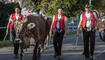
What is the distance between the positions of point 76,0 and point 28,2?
532 centimetres

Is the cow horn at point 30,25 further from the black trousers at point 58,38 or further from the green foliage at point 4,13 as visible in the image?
the green foliage at point 4,13

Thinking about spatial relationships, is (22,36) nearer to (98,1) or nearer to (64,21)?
(64,21)

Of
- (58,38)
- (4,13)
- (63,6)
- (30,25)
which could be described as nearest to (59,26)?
(58,38)

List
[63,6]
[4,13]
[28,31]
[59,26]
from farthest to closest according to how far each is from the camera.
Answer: [63,6]
[4,13]
[59,26]
[28,31]

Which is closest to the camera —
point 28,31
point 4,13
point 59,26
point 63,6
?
point 28,31

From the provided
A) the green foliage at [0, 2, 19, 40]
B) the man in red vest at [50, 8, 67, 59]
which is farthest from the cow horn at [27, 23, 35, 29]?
the green foliage at [0, 2, 19, 40]

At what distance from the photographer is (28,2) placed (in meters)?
26.1

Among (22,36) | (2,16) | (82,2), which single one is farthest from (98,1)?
(22,36)

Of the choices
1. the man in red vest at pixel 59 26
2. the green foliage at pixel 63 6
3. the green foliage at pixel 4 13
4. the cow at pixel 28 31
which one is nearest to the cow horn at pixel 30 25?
the cow at pixel 28 31

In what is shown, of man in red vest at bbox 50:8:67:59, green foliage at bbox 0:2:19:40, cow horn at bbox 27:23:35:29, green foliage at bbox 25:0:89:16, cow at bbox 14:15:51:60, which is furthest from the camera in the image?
green foliage at bbox 25:0:89:16

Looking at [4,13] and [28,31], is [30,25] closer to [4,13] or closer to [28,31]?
[28,31]

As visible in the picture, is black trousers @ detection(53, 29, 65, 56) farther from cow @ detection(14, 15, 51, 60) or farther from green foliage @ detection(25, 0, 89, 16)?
green foliage @ detection(25, 0, 89, 16)

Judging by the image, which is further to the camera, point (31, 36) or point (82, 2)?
point (82, 2)

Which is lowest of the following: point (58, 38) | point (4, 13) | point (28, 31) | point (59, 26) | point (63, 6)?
point (58, 38)
